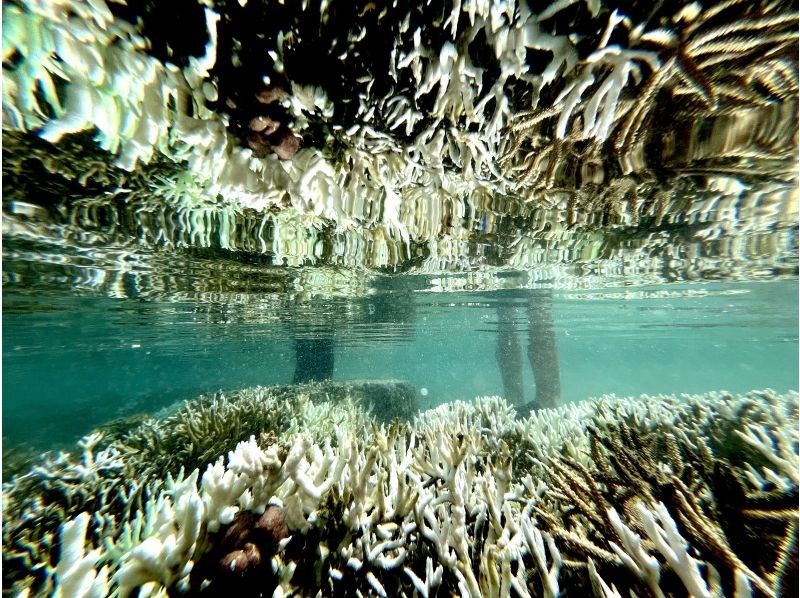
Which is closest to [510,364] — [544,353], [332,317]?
[544,353]

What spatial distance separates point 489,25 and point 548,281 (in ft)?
38.7

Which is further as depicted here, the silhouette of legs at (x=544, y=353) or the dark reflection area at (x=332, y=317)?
the silhouette of legs at (x=544, y=353)

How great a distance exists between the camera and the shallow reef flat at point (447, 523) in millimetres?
2504

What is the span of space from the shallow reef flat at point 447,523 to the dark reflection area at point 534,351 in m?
11.6

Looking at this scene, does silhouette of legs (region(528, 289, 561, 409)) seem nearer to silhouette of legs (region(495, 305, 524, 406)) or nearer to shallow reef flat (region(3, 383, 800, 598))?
silhouette of legs (region(495, 305, 524, 406))

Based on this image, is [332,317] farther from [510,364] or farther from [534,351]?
[534,351]

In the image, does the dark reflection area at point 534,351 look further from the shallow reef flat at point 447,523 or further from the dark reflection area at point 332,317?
the shallow reef flat at point 447,523

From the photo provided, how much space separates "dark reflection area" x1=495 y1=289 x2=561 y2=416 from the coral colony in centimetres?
1130

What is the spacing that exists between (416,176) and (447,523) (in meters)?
4.16

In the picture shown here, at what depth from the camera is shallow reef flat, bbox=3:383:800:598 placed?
250 centimetres

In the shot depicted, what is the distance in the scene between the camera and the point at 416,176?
4836 mm

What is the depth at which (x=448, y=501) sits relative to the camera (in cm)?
364

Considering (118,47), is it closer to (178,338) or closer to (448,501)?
(448,501)

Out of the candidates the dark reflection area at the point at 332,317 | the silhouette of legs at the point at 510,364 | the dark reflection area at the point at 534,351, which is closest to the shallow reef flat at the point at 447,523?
the dark reflection area at the point at 332,317
